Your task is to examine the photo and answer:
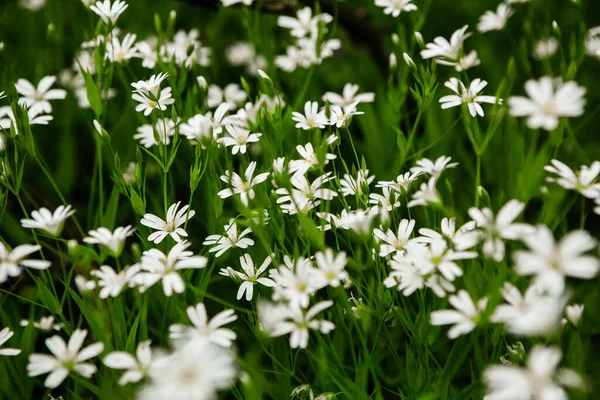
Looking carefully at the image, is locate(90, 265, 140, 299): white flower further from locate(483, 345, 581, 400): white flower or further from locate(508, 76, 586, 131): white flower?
locate(508, 76, 586, 131): white flower

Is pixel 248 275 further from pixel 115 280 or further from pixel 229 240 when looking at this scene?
pixel 115 280

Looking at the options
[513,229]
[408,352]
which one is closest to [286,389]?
[408,352]

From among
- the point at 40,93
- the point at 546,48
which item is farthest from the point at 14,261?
the point at 546,48

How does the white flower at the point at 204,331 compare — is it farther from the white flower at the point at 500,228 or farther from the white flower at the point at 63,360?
the white flower at the point at 500,228

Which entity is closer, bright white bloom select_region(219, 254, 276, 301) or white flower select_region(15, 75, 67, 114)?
bright white bloom select_region(219, 254, 276, 301)

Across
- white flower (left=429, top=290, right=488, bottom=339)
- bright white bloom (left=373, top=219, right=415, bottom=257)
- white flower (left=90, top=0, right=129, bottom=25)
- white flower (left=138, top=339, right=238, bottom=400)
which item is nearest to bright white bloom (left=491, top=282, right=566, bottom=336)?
white flower (left=429, top=290, right=488, bottom=339)

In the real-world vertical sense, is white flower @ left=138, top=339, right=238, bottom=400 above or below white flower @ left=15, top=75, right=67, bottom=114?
below

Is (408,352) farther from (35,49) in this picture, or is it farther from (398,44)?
(35,49)
